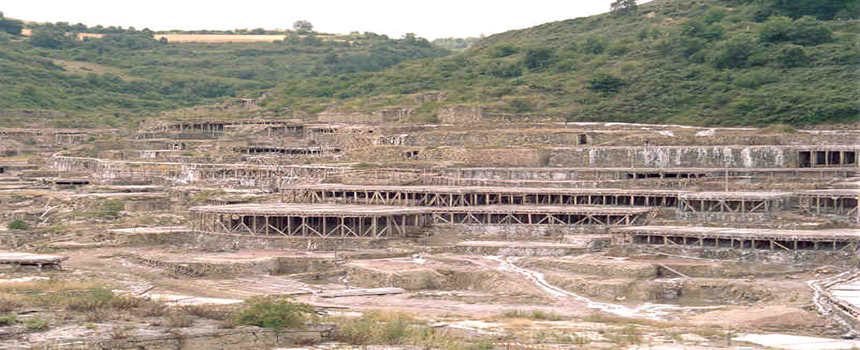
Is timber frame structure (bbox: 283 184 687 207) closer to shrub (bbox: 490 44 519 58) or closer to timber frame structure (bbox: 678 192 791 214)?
timber frame structure (bbox: 678 192 791 214)

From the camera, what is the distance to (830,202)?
183ft

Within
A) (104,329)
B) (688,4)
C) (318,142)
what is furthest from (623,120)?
(104,329)

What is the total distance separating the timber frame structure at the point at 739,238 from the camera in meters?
48.5

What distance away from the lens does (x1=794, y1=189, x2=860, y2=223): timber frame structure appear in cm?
5478

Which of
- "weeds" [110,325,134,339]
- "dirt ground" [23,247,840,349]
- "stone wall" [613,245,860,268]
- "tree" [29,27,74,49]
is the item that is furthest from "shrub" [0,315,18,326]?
"tree" [29,27,74,49]

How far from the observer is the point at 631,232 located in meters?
53.2

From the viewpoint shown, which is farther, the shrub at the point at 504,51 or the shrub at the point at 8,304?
the shrub at the point at 504,51

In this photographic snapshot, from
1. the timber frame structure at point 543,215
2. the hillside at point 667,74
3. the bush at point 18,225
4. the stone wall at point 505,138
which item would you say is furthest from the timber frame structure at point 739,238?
the bush at point 18,225

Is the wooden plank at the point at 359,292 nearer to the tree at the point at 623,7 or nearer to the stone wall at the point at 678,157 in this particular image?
the stone wall at the point at 678,157

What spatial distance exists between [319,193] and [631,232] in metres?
20.8

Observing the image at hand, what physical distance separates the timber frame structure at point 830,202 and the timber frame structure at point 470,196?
6761mm

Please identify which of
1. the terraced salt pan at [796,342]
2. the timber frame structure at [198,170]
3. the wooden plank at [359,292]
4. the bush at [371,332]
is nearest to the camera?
the terraced salt pan at [796,342]

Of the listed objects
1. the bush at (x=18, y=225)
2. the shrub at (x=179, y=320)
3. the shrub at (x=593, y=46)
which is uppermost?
the shrub at (x=593, y=46)

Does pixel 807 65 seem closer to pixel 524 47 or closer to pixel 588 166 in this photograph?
pixel 588 166
